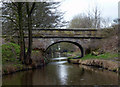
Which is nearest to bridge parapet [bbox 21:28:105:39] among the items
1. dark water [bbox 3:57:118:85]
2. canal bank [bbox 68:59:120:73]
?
canal bank [bbox 68:59:120:73]

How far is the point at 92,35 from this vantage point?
15930 mm

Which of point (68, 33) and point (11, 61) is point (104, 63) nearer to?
point (68, 33)

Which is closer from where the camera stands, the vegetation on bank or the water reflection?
the water reflection

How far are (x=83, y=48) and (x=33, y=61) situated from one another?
20.8ft

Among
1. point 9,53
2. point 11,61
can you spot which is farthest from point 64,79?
point 9,53

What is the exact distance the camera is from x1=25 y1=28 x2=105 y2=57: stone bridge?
49.9 feet

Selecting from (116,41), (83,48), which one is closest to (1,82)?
(116,41)

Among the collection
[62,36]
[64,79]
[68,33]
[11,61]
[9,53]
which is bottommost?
[64,79]

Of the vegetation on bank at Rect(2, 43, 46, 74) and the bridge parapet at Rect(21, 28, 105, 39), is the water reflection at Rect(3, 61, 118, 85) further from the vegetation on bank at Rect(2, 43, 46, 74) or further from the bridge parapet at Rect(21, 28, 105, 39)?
the bridge parapet at Rect(21, 28, 105, 39)

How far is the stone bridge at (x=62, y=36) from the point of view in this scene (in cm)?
1522

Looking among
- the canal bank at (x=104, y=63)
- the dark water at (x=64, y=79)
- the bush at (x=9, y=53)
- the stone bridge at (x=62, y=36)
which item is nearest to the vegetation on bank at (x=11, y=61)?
the bush at (x=9, y=53)

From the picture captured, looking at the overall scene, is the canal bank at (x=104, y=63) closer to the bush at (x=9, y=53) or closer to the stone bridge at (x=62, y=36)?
the stone bridge at (x=62, y=36)

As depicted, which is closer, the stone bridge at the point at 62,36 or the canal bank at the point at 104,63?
the canal bank at the point at 104,63

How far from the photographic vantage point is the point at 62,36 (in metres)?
15.5
